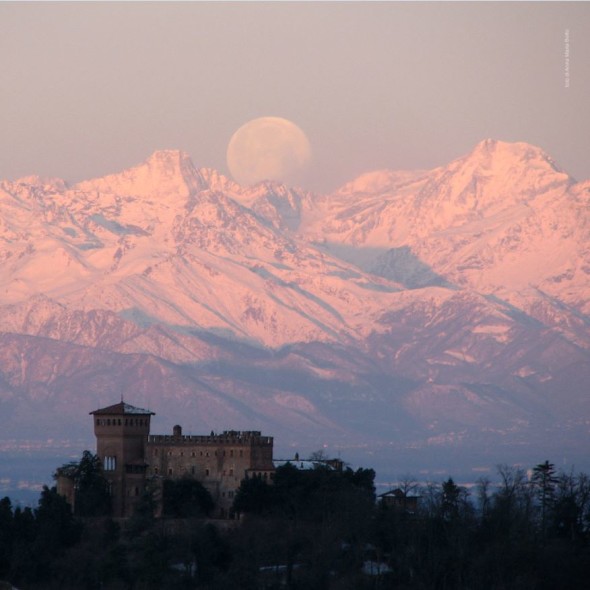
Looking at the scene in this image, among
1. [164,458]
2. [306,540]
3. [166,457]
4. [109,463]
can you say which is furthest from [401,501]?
[109,463]

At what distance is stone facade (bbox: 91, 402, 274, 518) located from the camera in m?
158

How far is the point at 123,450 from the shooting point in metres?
160

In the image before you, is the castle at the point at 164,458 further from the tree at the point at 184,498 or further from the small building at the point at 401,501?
the small building at the point at 401,501

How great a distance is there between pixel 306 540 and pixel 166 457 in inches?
797

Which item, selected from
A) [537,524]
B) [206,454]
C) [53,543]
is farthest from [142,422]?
[537,524]

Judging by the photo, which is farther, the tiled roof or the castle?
the tiled roof

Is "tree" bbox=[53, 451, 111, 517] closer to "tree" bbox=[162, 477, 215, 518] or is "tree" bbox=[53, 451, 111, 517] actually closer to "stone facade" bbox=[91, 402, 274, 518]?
"stone facade" bbox=[91, 402, 274, 518]

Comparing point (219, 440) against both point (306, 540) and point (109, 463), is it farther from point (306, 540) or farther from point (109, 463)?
point (306, 540)

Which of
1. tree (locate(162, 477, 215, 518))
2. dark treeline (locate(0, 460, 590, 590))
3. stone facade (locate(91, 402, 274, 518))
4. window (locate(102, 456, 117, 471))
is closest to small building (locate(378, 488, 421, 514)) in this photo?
dark treeline (locate(0, 460, 590, 590))

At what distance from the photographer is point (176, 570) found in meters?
141

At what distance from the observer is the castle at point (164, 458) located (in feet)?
519

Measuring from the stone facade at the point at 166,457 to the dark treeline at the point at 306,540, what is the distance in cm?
176

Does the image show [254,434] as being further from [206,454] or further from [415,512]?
[415,512]

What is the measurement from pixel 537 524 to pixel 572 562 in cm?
1039
